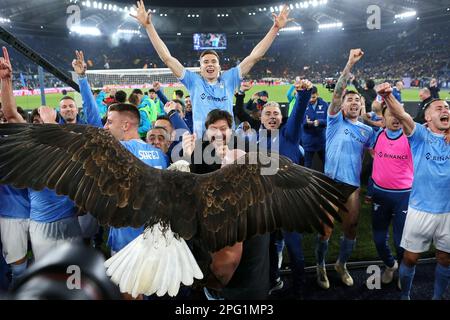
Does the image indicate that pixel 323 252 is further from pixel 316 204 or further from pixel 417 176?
pixel 316 204

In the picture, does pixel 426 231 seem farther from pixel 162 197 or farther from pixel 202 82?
pixel 202 82

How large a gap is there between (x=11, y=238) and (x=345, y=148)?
4.11m

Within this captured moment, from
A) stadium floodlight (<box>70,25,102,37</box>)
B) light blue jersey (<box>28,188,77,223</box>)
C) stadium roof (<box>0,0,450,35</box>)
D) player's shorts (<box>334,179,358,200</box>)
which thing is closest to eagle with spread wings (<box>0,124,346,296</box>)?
player's shorts (<box>334,179,358,200</box>)

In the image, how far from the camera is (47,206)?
3303 millimetres

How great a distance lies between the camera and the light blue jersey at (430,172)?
3.32 m

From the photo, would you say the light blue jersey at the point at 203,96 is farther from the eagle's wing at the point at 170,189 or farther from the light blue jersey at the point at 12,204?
the light blue jersey at the point at 12,204

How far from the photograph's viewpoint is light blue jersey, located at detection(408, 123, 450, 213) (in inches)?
131

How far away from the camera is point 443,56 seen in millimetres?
34188

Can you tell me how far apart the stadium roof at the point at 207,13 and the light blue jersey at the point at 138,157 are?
32.8 meters

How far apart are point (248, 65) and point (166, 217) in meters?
2.60

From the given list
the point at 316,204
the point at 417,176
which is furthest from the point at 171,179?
the point at 417,176

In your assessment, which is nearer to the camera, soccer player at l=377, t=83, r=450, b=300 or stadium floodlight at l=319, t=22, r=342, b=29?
soccer player at l=377, t=83, r=450, b=300

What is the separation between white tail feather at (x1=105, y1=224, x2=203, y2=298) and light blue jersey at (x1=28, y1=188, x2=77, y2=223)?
155 centimetres

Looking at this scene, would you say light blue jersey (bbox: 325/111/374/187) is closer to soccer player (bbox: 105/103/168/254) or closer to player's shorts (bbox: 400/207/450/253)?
player's shorts (bbox: 400/207/450/253)
